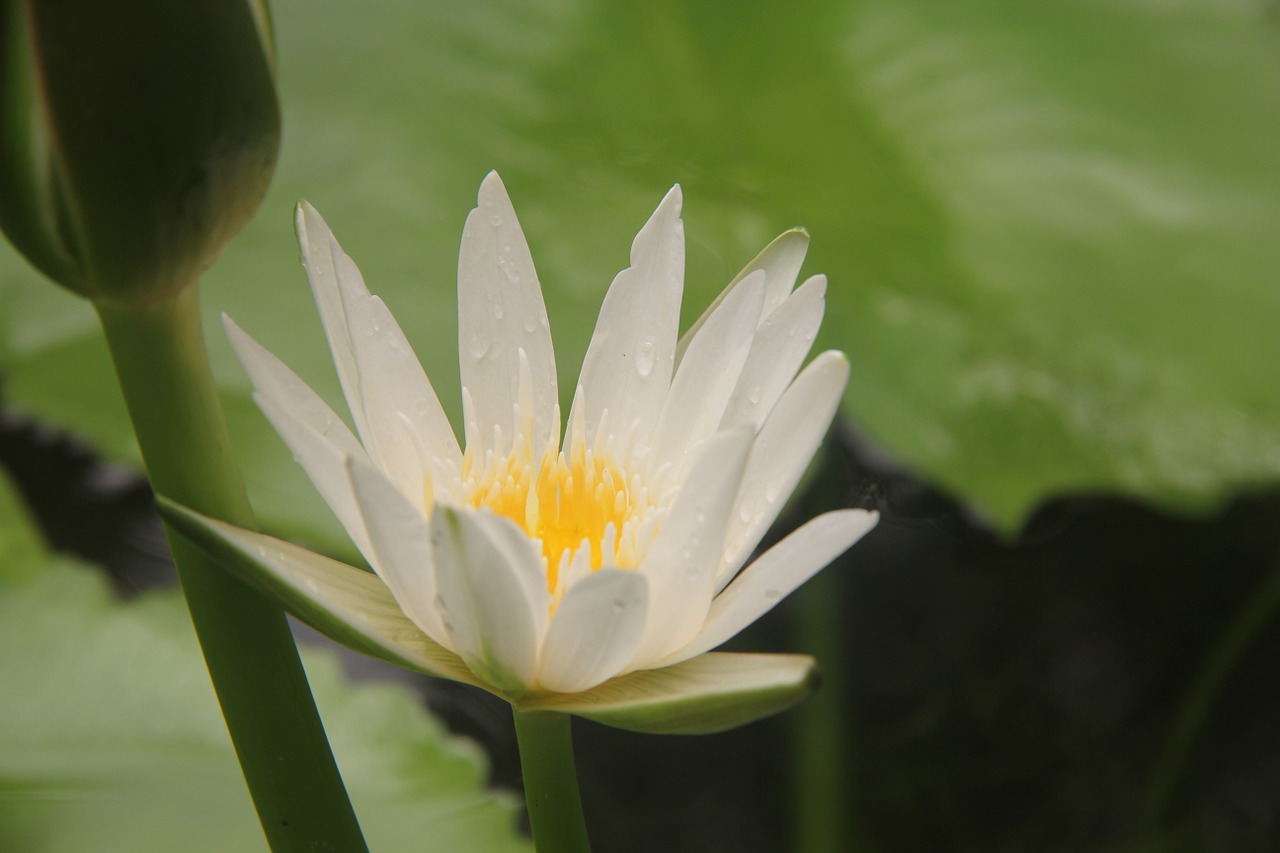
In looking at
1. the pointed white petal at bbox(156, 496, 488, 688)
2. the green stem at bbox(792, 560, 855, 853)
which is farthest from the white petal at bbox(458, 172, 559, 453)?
the green stem at bbox(792, 560, 855, 853)

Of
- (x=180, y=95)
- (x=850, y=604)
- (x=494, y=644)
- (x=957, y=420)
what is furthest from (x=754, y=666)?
(x=850, y=604)

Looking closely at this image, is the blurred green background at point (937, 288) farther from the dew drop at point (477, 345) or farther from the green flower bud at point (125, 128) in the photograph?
the green flower bud at point (125, 128)

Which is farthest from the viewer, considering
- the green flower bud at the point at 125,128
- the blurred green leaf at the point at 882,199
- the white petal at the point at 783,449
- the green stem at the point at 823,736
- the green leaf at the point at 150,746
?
the green stem at the point at 823,736

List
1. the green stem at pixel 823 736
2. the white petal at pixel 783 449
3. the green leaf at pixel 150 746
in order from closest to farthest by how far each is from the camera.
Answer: the white petal at pixel 783 449 < the green leaf at pixel 150 746 < the green stem at pixel 823 736

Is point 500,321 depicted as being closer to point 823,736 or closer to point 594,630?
point 594,630

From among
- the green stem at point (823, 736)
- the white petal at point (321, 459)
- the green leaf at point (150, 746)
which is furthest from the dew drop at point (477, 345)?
the green stem at point (823, 736)

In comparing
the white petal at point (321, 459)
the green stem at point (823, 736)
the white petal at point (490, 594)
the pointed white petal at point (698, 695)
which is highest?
the white petal at point (321, 459)

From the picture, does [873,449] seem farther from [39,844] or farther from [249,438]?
[39,844]
